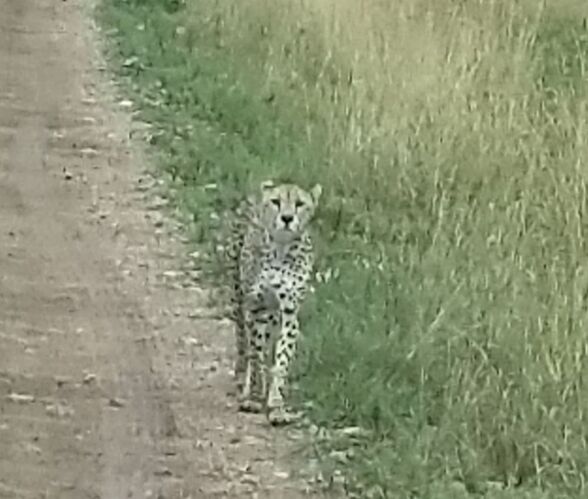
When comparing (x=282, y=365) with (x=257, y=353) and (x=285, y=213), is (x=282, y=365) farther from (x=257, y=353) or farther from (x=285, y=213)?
(x=285, y=213)

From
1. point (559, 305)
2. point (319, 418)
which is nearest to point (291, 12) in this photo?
point (559, 305)

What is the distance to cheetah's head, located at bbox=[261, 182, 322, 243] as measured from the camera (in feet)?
15.3

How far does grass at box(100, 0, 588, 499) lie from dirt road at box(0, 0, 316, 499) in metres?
0.22

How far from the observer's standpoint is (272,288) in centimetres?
469

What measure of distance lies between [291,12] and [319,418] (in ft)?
11.0

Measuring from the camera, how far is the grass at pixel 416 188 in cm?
445

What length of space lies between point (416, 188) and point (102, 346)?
1.48 metres

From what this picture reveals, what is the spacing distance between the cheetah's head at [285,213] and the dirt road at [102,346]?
18.2 inches

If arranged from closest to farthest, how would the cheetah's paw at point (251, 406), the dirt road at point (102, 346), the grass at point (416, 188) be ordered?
the dirt road at point (102, 346)
the grass at point (416, 188)
the cheetah's paw at point (251, 406)

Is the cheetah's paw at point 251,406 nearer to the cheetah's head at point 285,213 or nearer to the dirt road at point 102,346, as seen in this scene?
the dirt road at point 102,346

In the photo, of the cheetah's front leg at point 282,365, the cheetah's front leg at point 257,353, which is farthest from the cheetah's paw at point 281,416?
the cheetah's front leg at point 257,353

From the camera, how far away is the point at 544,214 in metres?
5.61

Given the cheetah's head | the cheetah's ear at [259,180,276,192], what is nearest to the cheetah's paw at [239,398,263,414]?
the cheetah's head

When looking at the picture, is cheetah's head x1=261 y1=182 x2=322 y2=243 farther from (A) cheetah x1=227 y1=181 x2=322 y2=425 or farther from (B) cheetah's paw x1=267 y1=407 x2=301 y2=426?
(B) cheetah's paw x1=267 y1=407 x2=301 y2=426
